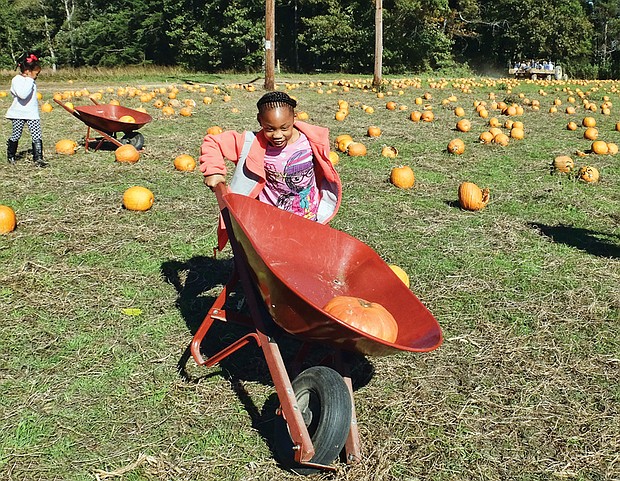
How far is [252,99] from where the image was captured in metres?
18.3

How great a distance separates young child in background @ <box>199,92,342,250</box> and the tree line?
136 feet

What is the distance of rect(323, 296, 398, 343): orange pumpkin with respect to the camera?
8.69 ft

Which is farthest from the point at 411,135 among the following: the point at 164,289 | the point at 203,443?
the point at 203,443

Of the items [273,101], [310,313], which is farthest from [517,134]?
[310,313]

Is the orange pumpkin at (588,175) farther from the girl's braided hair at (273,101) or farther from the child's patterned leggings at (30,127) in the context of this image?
the child's patterned leggings at (30,127)

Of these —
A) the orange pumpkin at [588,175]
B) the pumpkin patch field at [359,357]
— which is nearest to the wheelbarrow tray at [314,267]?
the pumpkin patch field at [359,357]

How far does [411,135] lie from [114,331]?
886 cm

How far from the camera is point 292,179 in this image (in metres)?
3.84

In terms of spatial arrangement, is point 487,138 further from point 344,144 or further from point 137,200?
point 137,200

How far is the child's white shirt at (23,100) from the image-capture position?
27.6ft

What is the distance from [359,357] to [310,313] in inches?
55.7

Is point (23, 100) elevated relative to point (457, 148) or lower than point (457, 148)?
elevated

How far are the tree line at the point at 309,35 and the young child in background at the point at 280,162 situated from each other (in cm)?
4134

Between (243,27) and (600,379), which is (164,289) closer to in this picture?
(600,379)
